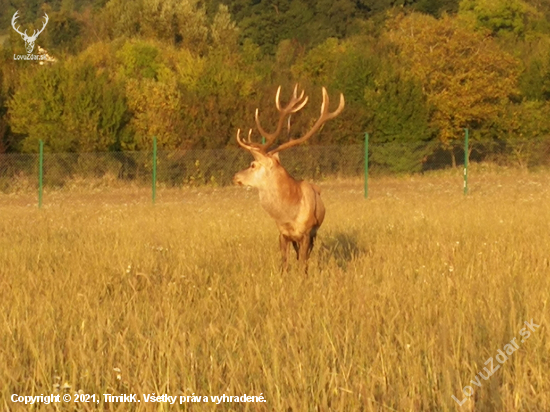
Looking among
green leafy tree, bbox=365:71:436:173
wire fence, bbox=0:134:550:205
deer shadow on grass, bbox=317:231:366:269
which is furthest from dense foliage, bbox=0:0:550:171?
deer shadow on grass, bbox=317:231:366:269

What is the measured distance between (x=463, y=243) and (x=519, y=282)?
323 centimetres

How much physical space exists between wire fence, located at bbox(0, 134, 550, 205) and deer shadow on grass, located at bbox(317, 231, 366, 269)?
10.2 metres

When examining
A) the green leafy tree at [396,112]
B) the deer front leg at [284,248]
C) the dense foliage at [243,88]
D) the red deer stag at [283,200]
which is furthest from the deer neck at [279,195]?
the green leafy tree at [396,112]

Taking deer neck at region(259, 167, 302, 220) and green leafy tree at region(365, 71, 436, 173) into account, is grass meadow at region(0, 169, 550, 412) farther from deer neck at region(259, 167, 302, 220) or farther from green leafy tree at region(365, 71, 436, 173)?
green leafy tree at region(365, 71, 436, 173)

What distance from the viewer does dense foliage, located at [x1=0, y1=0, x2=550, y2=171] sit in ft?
78.0

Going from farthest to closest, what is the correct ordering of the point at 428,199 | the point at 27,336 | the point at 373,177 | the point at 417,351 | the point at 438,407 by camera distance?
the point at 373,177 → the point at 428,199 → the point at 27,336 → the point at 417,351 → the point at 438,407

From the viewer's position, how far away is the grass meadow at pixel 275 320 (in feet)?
11.2

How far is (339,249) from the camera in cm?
864

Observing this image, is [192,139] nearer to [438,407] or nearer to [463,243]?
[463,243]

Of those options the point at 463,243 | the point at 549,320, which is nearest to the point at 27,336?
the point at 549,320

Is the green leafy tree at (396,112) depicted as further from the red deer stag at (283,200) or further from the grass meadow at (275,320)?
the red deer stag at (283,200)

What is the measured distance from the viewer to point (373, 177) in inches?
917

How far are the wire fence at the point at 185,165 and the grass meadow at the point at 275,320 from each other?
10.9 meters

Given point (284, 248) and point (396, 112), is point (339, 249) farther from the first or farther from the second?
point (396, 112)
